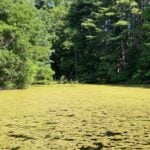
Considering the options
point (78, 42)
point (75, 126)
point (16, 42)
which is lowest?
point (75, 126)

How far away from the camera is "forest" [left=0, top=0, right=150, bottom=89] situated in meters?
31.5

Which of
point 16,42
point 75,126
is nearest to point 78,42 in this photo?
point 16,42

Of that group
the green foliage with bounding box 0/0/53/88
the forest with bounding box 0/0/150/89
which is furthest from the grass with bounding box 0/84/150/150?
the forest with bounding box 0/0/150/89

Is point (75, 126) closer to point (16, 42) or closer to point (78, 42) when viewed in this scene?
point (16, 42)

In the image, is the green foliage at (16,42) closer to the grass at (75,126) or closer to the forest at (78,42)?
the forest at (78,42)

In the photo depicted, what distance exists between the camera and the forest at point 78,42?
31484 millimetres

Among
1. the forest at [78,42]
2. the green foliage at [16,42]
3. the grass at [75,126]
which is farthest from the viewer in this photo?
the forest at [78,42]

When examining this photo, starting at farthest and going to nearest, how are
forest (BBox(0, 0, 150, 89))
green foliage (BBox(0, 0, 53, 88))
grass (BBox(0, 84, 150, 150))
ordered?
forest (BBox(0, 0, 150, 89)) < green foliage (BBox(0, 0, 53, 88)) < grass (BBox(0, 84, 150, 150))

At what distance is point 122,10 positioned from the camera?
146 feet

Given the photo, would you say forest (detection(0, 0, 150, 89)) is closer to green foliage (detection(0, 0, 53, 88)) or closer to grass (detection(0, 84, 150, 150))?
green foliage (detection(0, 0, 53, 88))

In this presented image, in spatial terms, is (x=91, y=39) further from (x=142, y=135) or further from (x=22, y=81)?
(x=142, y=135)

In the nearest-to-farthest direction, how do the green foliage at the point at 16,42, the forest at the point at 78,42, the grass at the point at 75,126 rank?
the grass at the point at 75,126 → the green foliage at the point at 16,42 → the forest at the point at 78,42

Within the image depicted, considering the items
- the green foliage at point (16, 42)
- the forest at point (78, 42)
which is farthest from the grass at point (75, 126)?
the forest at point (78, 42)

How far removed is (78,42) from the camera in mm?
48719
